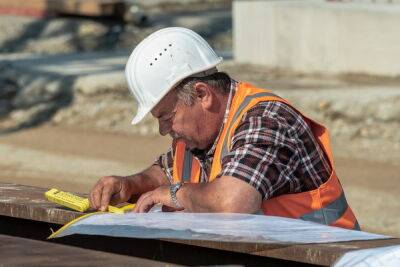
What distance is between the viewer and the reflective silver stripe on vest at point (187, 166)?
4.52m

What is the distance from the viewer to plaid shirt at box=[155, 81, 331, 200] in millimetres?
4012

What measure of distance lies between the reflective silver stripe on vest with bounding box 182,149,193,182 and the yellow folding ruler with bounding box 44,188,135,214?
23 centimetres

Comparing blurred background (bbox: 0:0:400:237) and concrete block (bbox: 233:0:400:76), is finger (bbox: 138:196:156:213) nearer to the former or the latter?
blurred background (bbox: 0:0:400:237)

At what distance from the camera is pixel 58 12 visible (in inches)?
728

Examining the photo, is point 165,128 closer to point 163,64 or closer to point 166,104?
point 166,104

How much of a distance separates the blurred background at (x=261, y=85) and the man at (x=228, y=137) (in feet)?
13.9

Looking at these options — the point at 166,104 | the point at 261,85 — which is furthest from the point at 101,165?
the point at 166,104

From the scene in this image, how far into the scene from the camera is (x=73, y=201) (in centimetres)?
431

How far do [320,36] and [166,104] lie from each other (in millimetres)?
9610

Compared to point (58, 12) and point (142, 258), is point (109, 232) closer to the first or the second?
point (142, 258)

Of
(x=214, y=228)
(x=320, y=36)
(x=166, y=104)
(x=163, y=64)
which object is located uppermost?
(x=163, y=64)

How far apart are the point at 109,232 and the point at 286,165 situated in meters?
0.68

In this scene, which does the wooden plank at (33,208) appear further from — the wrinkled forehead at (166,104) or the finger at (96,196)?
the wrinkled forehead at (166,104)

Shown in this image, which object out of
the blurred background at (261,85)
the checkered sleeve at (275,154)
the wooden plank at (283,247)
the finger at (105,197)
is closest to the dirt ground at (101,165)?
the blurred background at (261,85)
